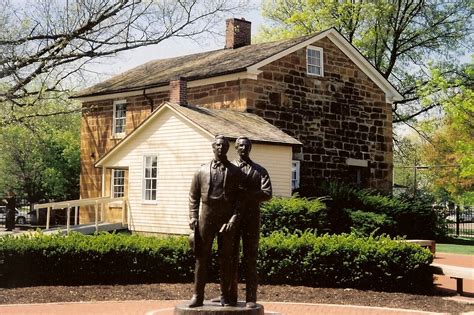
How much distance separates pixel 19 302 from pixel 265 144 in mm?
10948

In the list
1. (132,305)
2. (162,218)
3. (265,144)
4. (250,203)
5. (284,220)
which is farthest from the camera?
(162,218)

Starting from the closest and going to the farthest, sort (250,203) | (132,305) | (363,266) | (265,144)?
(250,203)
(132,305)
(363,266)
(265,144)

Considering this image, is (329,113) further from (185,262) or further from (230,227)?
(230,227)

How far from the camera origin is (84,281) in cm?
1394

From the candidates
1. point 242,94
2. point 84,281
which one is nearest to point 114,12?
point 242,94

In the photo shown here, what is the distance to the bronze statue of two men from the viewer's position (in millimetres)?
8898

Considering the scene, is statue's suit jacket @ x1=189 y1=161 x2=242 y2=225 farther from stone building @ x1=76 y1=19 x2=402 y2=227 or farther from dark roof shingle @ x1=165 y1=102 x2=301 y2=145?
stone building @ x1=76 y1=19 x2=402 y2=227

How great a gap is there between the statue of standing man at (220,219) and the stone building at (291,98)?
13.9 meters

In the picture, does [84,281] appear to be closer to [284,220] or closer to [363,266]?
[363,266]

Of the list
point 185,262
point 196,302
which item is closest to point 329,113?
point 185,262

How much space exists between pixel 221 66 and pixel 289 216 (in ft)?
24.9

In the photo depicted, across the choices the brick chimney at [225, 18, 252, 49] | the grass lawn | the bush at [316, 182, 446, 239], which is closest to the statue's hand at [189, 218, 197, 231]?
the bush at [316, 182, 446, 239]

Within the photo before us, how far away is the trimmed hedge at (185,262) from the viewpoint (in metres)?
13.8

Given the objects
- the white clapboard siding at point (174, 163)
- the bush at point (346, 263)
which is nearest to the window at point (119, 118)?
the white clapboard siding at point (174, 163)
